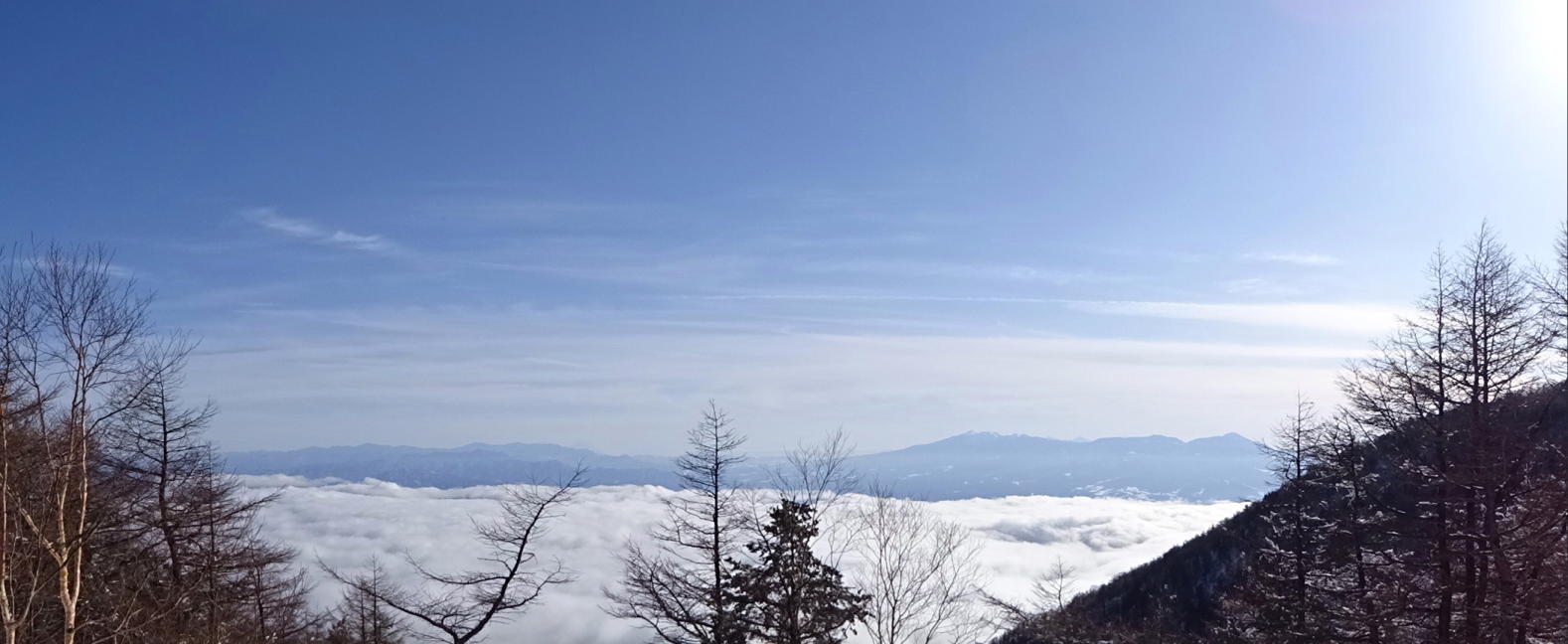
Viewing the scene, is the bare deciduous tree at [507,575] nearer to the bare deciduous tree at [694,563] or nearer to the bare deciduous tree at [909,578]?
the bare deciduous tree at [694,563]

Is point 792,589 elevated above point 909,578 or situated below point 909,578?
below

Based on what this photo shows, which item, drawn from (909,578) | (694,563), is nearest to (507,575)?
(694,563)

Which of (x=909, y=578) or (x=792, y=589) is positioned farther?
(x=792, y=589)

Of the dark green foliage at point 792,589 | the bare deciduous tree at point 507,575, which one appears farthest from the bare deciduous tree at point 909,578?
the bare deciduous tree at point 507,575

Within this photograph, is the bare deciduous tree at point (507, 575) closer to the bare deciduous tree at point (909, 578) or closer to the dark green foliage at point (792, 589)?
the dark green foliage at point (792, 589)

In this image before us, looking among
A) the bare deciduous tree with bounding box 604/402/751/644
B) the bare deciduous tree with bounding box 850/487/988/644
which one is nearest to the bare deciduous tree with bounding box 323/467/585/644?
the bare deciduous tree with bounding box 604/402/751/644

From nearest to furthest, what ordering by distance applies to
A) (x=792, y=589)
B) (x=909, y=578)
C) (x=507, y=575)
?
1. (x=909, y=578)
2. (x=792, y=589)
3. (x=507, y=575)

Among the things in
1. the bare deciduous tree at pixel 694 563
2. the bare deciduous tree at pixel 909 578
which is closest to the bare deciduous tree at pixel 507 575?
the bare deciduous tree at pixel 694 563

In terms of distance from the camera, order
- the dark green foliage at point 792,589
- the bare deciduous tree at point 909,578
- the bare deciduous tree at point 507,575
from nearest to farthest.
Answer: the bare deciduous tree at point 909,578
the dark green foliage at point 792,589
the bare deciduous tree at point 507,575

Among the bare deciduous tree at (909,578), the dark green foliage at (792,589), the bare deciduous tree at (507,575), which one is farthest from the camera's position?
the bare deciduous tree at (507,575)

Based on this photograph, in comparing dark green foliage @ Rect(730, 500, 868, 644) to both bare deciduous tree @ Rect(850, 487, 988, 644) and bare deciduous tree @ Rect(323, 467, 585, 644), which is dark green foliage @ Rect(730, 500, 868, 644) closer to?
bare deciduous tree @ Rect(850, 487, 988, 644)

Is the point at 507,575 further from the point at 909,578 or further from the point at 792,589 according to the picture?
the point at 909,578

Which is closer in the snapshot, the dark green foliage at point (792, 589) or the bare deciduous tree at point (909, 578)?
the bare deciduous tree at point (909, 578)

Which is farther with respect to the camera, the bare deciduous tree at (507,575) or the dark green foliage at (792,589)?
the bare deciduous tree at (507,575)
